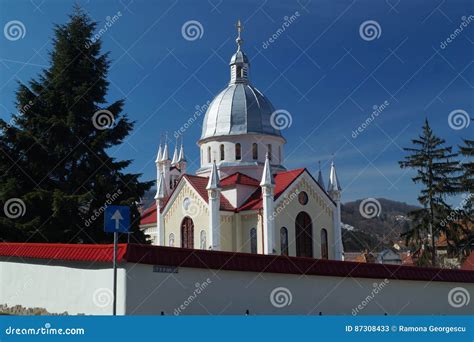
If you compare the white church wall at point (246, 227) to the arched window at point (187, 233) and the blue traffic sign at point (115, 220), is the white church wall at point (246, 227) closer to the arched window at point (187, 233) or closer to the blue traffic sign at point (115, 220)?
the arched window at point (187, 233)

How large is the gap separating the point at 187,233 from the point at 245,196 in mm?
4182

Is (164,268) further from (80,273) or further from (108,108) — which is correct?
(108,108)

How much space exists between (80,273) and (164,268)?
2.02m

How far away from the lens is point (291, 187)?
33.5 meters

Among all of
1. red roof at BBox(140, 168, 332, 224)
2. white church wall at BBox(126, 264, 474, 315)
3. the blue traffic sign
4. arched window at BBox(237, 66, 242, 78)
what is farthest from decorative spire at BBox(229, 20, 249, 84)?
the blue traffic sign

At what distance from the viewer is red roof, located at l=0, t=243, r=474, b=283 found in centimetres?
1291

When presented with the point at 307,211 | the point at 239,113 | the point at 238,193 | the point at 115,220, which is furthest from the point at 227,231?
the point at 115,220

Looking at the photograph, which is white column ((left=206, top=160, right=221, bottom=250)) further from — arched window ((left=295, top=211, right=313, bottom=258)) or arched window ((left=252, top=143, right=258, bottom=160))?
arched window ((left=252, top=143, right=258, bottom=160))

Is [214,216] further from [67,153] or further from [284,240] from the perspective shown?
[67,153]

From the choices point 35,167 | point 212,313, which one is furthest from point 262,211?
point 212,313

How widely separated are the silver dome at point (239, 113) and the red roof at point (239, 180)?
3.18 metres

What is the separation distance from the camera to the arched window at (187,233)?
113 ft

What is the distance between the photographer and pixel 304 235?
33844mm

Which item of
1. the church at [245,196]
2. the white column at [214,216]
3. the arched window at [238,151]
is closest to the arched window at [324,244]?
the church at [245,196]
